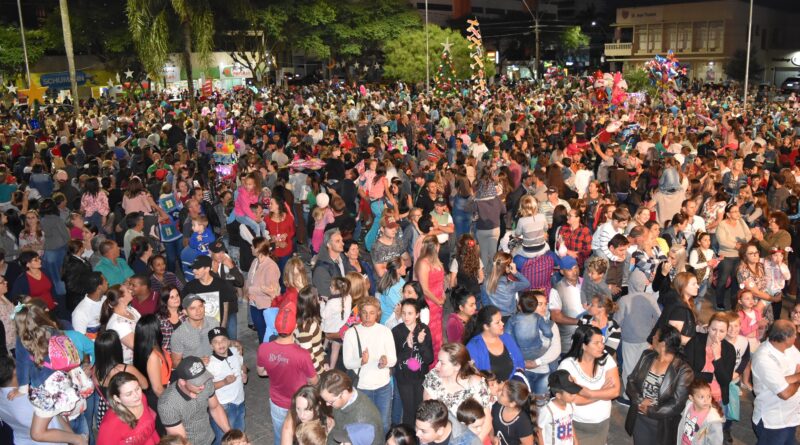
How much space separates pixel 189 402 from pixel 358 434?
121 centimetres

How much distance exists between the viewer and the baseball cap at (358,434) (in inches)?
177

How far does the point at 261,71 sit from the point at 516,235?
40983mm

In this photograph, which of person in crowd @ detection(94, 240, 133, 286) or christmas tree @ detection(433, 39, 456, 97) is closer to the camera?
person in crowd @ detection(94, 240, 133, 286)

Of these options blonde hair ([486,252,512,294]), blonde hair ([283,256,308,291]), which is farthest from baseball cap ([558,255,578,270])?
blonde hair ([283,256,308,291])

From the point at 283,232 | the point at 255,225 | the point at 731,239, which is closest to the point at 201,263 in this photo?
the point at 283,232

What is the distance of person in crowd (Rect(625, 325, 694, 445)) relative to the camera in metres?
5.10

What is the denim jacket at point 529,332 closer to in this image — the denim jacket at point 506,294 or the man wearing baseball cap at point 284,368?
the denim jacket at point 506,294

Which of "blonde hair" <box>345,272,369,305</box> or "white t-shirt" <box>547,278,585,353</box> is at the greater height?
"blonde hair" <box>345,272,369,305</box>

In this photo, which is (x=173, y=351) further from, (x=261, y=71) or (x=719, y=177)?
(x=261, y=71)

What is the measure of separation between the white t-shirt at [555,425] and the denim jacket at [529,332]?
1.06m

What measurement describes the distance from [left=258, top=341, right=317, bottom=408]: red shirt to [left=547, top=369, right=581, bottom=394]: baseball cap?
173 cm

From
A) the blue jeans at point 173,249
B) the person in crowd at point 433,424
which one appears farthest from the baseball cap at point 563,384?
the blue jeans at point 173,249

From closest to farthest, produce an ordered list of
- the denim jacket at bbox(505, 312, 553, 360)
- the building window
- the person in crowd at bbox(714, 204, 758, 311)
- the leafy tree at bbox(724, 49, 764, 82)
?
the denim jacket at bbox(505, 312, 553, 360), the person in crowd at bbox(714, 204, 758, 311), the leafy tree at bbox(724, 49, 764, 82), the building window

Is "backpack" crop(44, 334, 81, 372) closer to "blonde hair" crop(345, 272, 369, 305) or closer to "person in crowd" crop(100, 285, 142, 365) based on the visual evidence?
"person in crowd" crop(100, 285, 142, 365)
